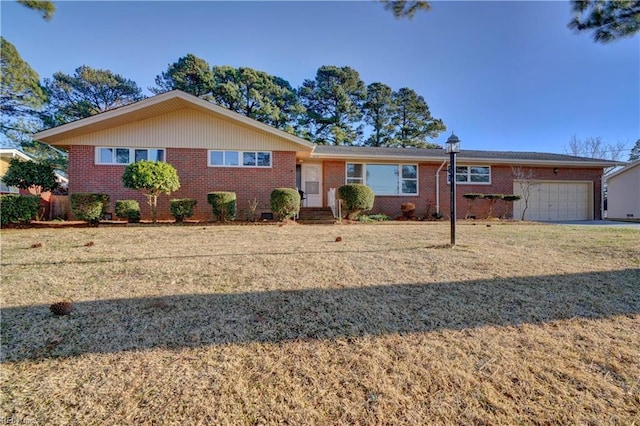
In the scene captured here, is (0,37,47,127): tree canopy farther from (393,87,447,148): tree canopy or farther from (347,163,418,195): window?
(393,87,447,148): tree canopy

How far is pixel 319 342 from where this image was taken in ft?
7.82

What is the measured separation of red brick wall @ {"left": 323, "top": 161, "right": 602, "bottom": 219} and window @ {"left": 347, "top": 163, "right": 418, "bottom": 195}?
270 mm

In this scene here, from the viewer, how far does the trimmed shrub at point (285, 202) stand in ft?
34.0

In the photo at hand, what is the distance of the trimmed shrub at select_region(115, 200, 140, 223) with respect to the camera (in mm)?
9789

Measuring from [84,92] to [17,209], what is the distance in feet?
58.9

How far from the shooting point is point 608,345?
240 cm

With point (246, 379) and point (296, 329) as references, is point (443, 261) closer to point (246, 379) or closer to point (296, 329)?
point (296, 329)

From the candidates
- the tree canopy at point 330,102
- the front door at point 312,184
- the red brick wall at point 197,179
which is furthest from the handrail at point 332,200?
the tree canopy at point 330,102

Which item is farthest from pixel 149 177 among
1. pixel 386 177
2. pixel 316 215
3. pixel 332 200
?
pixel 386 177

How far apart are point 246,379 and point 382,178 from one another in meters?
13.2

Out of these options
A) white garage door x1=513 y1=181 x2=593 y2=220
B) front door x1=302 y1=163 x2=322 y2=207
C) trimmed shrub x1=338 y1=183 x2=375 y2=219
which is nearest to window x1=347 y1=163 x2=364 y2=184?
front door x1=302 y1=163 x2=322 y2=207

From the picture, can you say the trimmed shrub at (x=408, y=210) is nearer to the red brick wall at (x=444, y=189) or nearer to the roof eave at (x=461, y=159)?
the red brick wall at (x=444, y=189)

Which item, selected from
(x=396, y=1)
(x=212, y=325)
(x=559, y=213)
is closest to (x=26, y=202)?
(x=212, y=325)

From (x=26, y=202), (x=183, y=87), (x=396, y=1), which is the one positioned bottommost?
(x=26, y=202)
